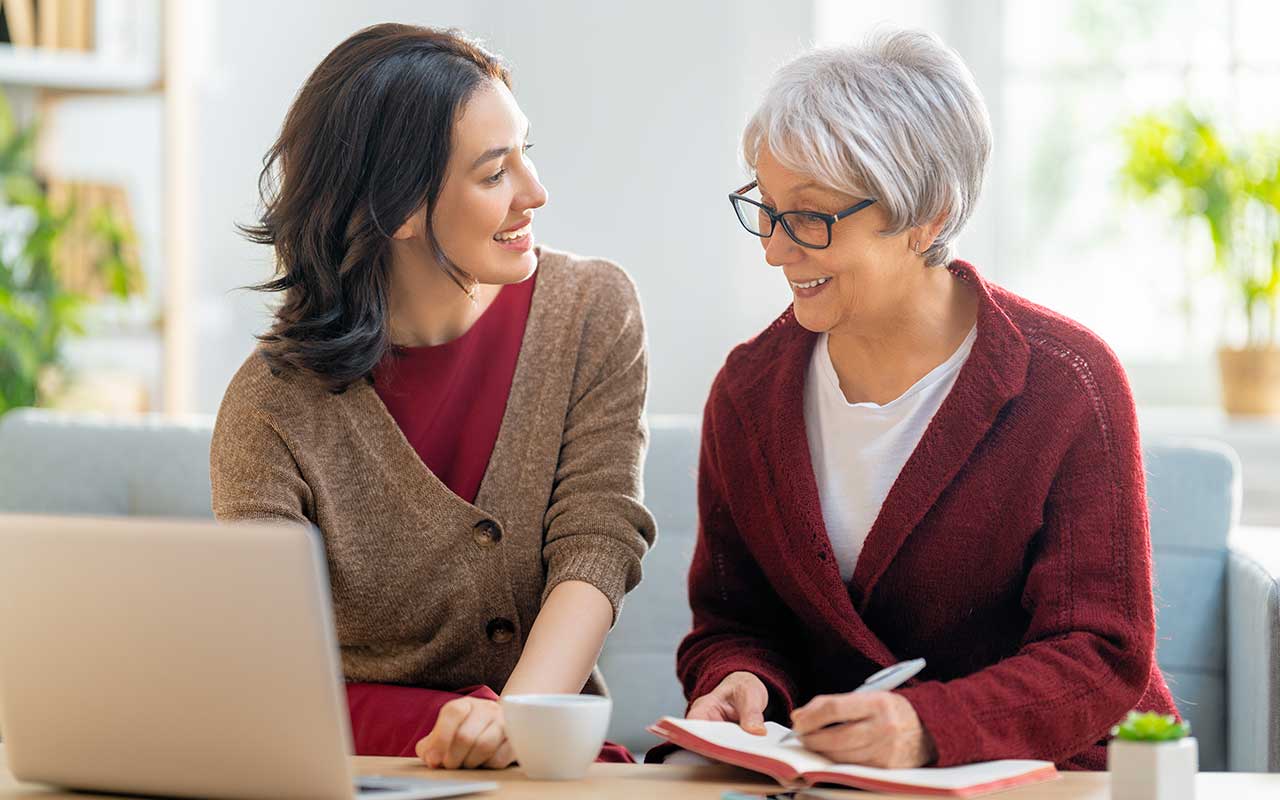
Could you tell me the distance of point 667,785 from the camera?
3.77 feet

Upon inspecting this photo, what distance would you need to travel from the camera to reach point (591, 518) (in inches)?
66.5

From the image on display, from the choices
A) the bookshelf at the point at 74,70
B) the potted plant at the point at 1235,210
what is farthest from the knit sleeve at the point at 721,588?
the bookshelf at the point at 74,70

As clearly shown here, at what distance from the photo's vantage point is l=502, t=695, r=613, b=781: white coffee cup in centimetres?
113

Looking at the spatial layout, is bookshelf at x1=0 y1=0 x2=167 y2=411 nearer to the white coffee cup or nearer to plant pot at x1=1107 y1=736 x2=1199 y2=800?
the white coffee cup

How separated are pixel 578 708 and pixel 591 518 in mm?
569

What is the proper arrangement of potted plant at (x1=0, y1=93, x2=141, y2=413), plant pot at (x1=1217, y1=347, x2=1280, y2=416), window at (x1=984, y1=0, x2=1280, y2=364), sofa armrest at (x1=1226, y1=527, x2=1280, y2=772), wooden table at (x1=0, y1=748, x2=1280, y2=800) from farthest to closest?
window at (x1=984, y1=0, x2=1280, y2=364) < plant pot at (x1=1217, y1=347, x2=1280, y2=416) < potted plant at (x1=0, y1=93, x2=141, y2=413) < sofa armrest at (x1=1226, y1=527, x2=1280, y2=772) < wooden table at (x1=0, y1=748, x2=1280, y2=800)

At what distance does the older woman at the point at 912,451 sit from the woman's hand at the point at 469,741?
25cm

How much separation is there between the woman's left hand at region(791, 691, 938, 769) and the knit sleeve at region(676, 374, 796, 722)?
432mm

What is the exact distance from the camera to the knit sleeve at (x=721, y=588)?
165 centimetres

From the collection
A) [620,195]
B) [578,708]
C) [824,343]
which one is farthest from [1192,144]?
[578,708]

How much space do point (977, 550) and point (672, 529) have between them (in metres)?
0.79

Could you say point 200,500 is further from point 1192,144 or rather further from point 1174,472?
point 1192,144

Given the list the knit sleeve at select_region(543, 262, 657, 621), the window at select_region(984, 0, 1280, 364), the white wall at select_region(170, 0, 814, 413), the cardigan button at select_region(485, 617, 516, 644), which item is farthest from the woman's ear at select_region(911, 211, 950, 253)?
the window at select_region(984, 0, 1280, 364)

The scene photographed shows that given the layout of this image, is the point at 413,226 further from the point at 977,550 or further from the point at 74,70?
the point at 74,70
